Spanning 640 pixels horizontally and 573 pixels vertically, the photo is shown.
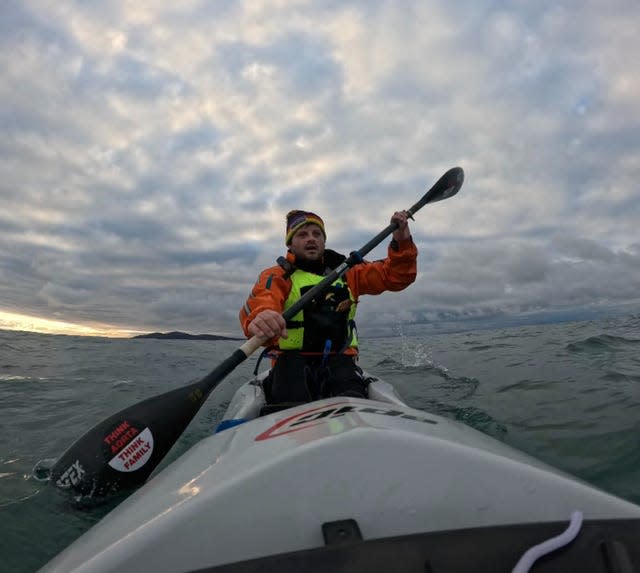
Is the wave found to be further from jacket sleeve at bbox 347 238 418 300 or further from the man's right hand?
the man's right hand

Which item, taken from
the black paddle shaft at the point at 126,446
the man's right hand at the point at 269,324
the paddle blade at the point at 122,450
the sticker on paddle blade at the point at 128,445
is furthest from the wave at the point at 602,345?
the sticker on paddle blade at the point at 128,445

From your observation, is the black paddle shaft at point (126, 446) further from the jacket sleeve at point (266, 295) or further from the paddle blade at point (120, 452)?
the jacket sleeve at point (266, 295)

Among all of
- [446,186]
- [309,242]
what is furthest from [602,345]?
[309,242]

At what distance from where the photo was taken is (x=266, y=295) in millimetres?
3387

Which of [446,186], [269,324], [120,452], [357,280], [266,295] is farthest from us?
[446,186]

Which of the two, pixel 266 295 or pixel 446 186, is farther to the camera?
pixel 446 186

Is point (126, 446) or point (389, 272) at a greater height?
point (389, 272)

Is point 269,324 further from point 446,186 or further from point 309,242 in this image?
point 446,186

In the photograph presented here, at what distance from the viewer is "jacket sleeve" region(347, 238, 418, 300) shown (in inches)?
A: 161

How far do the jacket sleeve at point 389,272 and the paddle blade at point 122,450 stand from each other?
237cm

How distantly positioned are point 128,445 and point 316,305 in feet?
6.30

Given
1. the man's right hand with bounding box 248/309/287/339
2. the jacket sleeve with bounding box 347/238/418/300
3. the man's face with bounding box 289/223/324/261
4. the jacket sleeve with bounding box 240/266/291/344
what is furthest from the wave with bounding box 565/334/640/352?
the man's right hand with bounding box 248/309/287/339

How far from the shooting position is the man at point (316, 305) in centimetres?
340

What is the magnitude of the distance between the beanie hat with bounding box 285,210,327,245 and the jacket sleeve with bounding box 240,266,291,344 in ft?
1.59
